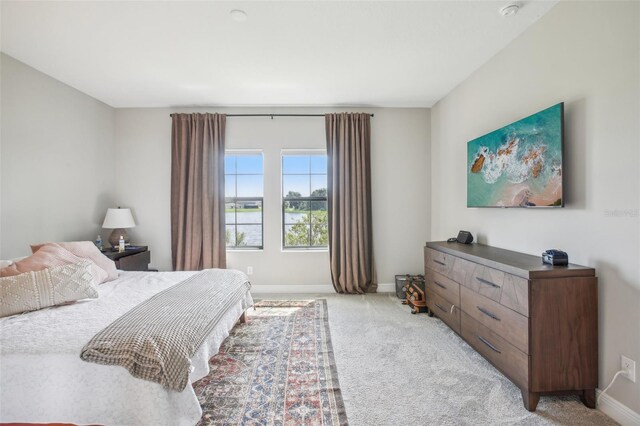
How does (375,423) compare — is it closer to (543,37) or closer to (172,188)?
(543,37)

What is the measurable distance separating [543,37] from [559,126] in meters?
0.77

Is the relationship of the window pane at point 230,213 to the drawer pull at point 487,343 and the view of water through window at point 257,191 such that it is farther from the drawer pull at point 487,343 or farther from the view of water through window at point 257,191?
the drawer pull at point 487,343

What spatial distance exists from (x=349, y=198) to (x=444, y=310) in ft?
6.02

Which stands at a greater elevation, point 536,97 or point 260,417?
point 536,97

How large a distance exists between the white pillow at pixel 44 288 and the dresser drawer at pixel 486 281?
289 centimetres

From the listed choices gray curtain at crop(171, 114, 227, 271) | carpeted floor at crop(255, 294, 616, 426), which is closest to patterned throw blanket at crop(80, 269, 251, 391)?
carpeted floor at crop(255, 294, 616, 426)

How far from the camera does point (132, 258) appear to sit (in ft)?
11.4

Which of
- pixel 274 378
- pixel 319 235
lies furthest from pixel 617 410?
pixel 319 235

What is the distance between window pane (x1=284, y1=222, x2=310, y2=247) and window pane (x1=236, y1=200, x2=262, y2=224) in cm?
46

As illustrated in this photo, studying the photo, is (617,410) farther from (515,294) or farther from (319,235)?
(319,235)

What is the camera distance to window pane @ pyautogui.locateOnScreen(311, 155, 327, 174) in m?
4.13

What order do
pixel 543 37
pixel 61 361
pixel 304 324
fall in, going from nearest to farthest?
pixel 61 361
pixel 543 37
pixel 304 324

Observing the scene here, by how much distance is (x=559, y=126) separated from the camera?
74.6 inches

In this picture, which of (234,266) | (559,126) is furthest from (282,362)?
(559,126)
